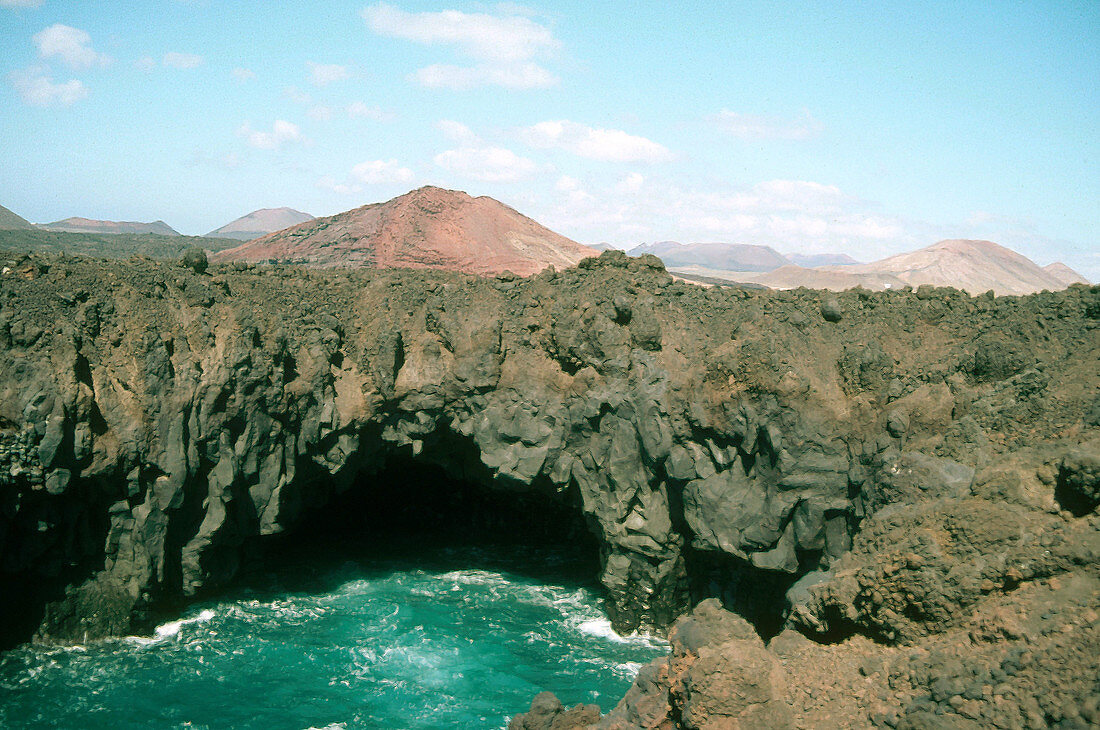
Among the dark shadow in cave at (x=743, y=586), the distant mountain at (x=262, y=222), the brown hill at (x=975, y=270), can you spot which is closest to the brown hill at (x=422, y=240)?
the dark shadow in cave at (x=743, y=586)

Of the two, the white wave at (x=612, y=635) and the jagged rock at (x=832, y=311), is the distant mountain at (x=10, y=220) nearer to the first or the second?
the white wave at (x=612, y=635)

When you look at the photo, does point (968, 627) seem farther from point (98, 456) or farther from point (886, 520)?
point (98, 456)

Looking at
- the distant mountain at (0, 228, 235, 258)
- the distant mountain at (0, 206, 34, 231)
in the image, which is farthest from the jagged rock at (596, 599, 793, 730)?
the distant mountain at (0, 206, 34, 231)

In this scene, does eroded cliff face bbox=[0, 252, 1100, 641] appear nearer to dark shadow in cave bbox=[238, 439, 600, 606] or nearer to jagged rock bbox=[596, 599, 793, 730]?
dark shadow in cave bbox=[238, 439, 600, 606]

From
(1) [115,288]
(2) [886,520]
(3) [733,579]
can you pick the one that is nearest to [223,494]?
(1) [115,288]

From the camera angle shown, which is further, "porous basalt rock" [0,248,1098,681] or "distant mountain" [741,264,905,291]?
"distant mountain" [741,264,905,291]

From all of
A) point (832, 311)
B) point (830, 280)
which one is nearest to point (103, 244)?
point (832, 311)
